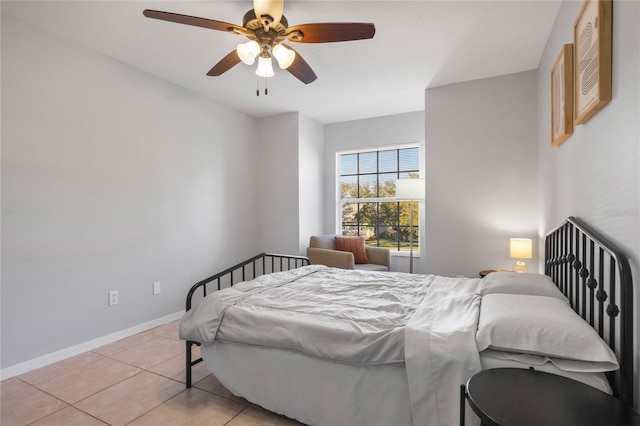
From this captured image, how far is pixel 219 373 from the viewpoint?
1.92 m

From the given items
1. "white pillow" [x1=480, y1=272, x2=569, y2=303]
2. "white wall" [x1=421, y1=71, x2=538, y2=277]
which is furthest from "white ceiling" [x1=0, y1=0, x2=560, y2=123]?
"white pillow" [x1=480, y1=272, x2=569, y2=303]

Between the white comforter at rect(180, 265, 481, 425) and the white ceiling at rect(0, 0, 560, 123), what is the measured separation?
1928 mm

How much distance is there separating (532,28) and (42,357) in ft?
14.8

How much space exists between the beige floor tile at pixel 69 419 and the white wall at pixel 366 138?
375cm

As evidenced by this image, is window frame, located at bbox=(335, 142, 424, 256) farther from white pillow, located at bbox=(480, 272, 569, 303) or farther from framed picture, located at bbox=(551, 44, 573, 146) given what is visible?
white pillow, located at bbox=(480, 272, 569, 303)

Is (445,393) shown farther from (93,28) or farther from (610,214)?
(93,28)

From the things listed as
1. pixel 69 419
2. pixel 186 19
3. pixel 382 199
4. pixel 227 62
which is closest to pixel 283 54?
pixel 227 62

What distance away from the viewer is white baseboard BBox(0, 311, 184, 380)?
7.58 ft

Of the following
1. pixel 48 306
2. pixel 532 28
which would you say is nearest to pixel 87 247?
pixel 48 306

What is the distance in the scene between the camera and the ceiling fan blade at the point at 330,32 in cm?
184

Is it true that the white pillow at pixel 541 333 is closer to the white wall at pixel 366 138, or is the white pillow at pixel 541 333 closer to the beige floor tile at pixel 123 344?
the beige floor tile at pixel 123 344

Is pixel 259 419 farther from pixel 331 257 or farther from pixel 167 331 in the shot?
pixel 331 257

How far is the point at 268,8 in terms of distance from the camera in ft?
Answer: 5.85

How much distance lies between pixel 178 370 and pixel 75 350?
3.35ft
